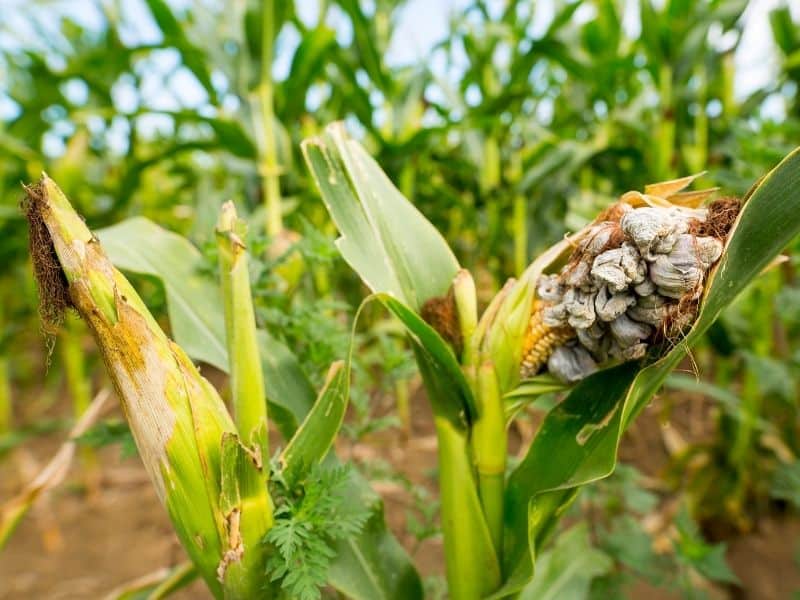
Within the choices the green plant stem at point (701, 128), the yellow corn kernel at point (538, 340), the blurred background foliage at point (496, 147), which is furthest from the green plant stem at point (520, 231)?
the yellow corn kernel at point (538, 340)

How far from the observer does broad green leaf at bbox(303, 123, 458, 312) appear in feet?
2.28

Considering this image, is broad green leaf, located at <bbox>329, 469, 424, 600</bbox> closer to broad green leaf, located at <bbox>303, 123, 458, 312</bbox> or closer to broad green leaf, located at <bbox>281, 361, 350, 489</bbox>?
broad green leaf, located at <bbox>281, 361, 350, 489</bbox>

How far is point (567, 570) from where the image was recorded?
92 centimetres

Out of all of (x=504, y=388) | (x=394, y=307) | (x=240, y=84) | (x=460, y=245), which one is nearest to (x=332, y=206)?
(x=394, y=307)

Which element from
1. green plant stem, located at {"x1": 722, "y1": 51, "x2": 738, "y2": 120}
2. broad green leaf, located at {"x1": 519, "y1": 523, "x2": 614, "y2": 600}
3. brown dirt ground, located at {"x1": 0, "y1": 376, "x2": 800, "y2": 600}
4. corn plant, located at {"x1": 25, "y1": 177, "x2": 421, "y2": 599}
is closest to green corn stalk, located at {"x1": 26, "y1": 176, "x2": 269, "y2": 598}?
corn plant, located at {"x1": 25, "y1": 177, "x2": 421, "y2": 599}

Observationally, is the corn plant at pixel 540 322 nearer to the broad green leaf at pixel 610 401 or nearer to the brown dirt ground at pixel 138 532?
the broad green leaf at pixel 610 401

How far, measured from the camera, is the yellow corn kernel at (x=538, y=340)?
1.88 ft

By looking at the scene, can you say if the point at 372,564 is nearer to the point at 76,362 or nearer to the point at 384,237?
the point at 384,237

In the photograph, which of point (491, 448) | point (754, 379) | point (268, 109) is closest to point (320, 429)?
point (491, 448)

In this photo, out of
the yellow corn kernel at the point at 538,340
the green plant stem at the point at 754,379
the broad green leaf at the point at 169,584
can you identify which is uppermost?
the yellow corn kernel at the point at 538,340

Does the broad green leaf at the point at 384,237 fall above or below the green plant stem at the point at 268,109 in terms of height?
below

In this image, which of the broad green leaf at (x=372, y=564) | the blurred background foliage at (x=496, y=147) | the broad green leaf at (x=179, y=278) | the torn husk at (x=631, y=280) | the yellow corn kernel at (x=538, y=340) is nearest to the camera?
the torn husk at (x=631, y=280)

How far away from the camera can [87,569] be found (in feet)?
5.87

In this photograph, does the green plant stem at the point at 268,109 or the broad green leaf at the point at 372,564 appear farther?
the green plant stem at the point at 268,109
